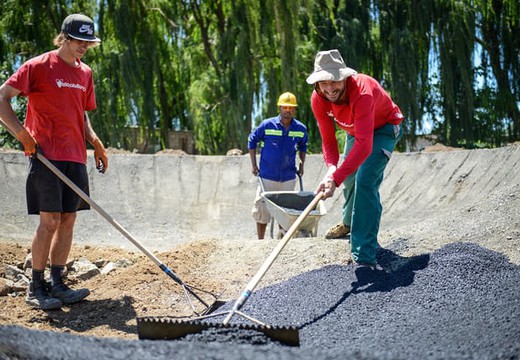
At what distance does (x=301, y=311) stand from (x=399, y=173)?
21.4 ft

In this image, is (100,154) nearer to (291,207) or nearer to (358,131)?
(358,131)

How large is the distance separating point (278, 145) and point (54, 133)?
3.29 metres

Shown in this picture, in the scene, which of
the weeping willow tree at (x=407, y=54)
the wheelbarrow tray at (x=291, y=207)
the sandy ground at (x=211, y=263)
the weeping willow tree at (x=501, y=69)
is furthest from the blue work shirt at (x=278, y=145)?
the weeping willow tree at (x=501, y=69)

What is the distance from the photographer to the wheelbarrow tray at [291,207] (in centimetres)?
630

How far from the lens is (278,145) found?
7.46 meters

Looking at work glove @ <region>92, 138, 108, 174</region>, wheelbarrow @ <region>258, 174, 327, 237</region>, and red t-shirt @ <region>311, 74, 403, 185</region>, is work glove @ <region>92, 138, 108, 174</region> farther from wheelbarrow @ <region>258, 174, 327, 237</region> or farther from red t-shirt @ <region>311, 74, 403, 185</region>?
wheelbarrow @ <region>258, 174, 327, 237</region>

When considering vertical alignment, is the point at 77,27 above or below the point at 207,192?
above

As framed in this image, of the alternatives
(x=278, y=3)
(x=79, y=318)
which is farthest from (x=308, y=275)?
(x=278, y=3)

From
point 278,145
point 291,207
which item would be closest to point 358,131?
point 291,207

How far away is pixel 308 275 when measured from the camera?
4883mm

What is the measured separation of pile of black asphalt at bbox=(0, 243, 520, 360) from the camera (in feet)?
8.80

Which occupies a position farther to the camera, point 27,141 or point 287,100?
point 287,100

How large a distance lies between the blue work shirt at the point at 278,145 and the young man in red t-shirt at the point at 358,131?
2.38m

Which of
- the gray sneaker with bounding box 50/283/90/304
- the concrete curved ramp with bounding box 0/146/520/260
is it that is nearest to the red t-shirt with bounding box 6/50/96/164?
the gray sneaker with bounding box 50/283/90/304
